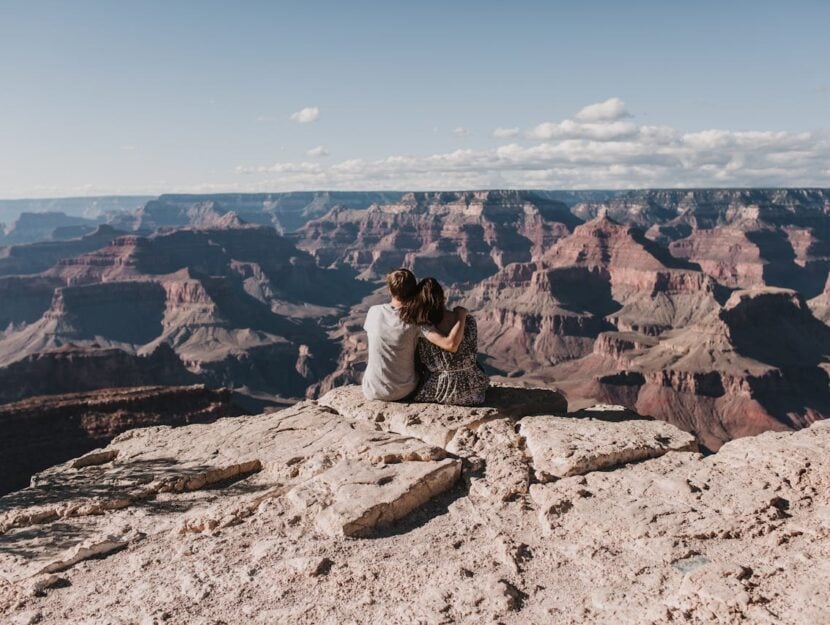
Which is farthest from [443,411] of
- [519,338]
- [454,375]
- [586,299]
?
[586,299]

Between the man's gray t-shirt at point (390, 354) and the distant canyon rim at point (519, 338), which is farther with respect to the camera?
the distant canyon rim at point (519, 338)

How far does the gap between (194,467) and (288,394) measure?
11001 centimetres

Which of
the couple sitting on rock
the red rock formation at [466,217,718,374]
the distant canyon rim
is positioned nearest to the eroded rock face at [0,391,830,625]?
the couple sitting on rock

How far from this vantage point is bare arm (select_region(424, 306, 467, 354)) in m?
9.49

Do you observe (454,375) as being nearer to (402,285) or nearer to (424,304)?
(424,304)

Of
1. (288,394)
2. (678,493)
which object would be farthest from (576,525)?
(288,394)

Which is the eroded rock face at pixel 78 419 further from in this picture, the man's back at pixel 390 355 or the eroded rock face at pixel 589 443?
the eroded rock face at pixel 589 443

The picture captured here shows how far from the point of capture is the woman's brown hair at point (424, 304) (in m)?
9.58

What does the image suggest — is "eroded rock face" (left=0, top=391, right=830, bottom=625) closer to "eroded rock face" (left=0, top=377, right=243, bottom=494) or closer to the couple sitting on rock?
the couple sitting on rock

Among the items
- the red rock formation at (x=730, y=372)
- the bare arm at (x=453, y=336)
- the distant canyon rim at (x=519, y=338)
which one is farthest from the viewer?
the red rock formation at (x=730, y=372)

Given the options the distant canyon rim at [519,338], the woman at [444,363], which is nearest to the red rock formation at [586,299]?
the distant canyon rim at [519,338]

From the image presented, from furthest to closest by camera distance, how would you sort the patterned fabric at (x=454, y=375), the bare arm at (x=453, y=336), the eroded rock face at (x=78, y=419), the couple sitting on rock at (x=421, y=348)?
the eroded rock face at (x=78, y=419) < the patterned fabric at (x=454, y=375) < the couple sitting on rock at (x=421, y=348) < the bare arm at (x=453, y=336)

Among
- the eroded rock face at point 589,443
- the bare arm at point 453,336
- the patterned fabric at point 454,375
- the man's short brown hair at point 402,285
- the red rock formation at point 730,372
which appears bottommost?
the red rock formation at point 730,372

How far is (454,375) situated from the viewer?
10.2 meters
